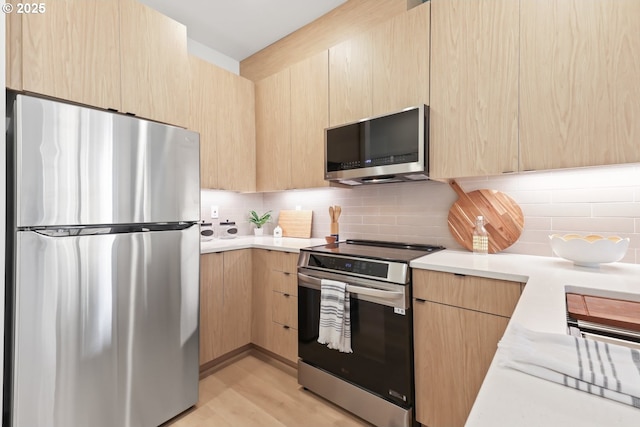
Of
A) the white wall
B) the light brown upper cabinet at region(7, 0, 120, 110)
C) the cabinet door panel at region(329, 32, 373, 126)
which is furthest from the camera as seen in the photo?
the white wall

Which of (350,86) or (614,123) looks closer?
(614,123)

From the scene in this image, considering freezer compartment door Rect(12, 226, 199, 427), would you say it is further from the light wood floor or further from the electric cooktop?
the electric cooktop

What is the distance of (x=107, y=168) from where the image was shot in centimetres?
142

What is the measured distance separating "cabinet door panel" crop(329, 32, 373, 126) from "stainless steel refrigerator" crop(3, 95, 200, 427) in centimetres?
104

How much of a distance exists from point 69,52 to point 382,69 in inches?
69.1

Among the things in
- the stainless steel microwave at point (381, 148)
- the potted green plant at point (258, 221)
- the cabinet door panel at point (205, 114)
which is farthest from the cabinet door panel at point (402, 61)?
the potted green plant at point (258, 221)

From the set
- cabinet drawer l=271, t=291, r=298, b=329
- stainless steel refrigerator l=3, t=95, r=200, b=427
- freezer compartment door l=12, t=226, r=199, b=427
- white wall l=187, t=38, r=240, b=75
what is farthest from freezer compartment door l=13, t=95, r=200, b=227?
white wall l=187, t=38, r=240, b=75

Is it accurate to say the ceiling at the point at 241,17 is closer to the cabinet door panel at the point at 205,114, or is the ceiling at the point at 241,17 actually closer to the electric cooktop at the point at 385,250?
the cabinet door panel at the point at 205,114

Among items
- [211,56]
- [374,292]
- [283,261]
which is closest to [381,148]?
[374,292]

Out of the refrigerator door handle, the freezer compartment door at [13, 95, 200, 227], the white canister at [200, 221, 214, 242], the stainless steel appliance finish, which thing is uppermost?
the freezer compartment door at [13, 95, 200, 227]

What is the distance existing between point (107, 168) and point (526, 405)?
1734 mm

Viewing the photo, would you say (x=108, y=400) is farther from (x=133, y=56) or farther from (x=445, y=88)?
(x=445, y=88)

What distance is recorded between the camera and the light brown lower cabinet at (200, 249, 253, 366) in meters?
2.14

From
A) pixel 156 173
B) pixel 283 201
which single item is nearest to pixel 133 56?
pixel 156 173
